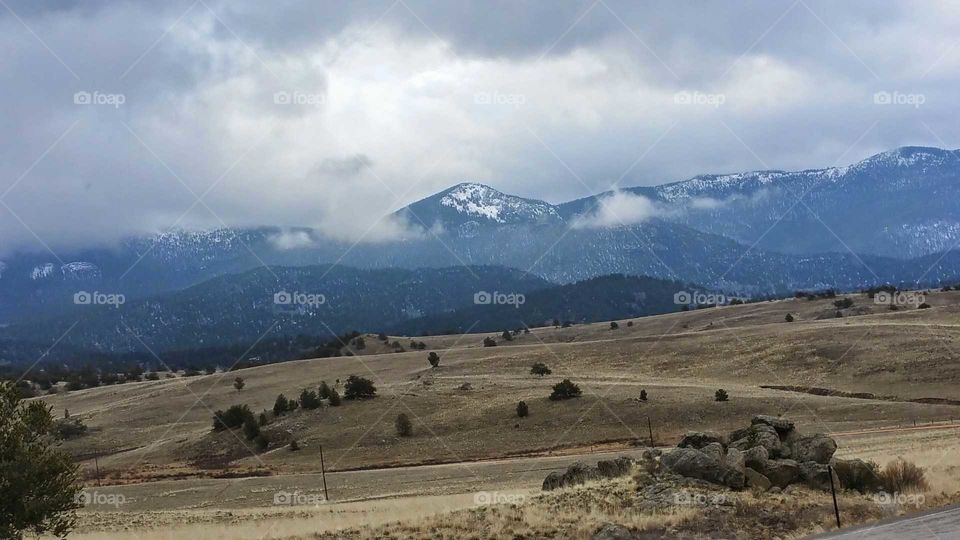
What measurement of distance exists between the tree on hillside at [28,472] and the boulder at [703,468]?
16.8 m

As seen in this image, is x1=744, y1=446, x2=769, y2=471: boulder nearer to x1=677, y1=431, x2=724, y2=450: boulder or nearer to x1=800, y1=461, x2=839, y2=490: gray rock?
x1=800, y1=461, x2=839, y2=490: gray rock

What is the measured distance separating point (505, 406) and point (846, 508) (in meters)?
44.0

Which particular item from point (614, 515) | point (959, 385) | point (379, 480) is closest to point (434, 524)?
point (614, 515)

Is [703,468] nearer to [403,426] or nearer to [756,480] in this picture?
[756,480]

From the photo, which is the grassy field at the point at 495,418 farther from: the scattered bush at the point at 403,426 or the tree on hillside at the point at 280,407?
the tree on hillside at the point at 280,407

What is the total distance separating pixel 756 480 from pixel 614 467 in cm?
560

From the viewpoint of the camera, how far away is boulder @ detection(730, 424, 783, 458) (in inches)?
989

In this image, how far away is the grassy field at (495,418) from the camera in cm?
3841

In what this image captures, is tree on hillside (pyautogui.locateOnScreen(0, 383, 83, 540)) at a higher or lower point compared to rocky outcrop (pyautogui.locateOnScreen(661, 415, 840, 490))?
higher

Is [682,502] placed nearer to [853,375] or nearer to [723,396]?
[723,396]

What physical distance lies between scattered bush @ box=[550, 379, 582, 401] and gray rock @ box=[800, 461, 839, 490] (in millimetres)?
39530

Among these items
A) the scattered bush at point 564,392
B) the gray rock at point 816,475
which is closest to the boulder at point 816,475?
the gray rock at point 816,475

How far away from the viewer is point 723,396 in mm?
55688

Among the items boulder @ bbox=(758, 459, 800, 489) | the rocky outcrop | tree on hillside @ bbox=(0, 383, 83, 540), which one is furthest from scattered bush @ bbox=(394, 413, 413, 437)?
tree on hillside @ bbox=(0, 383, 83, 540)
